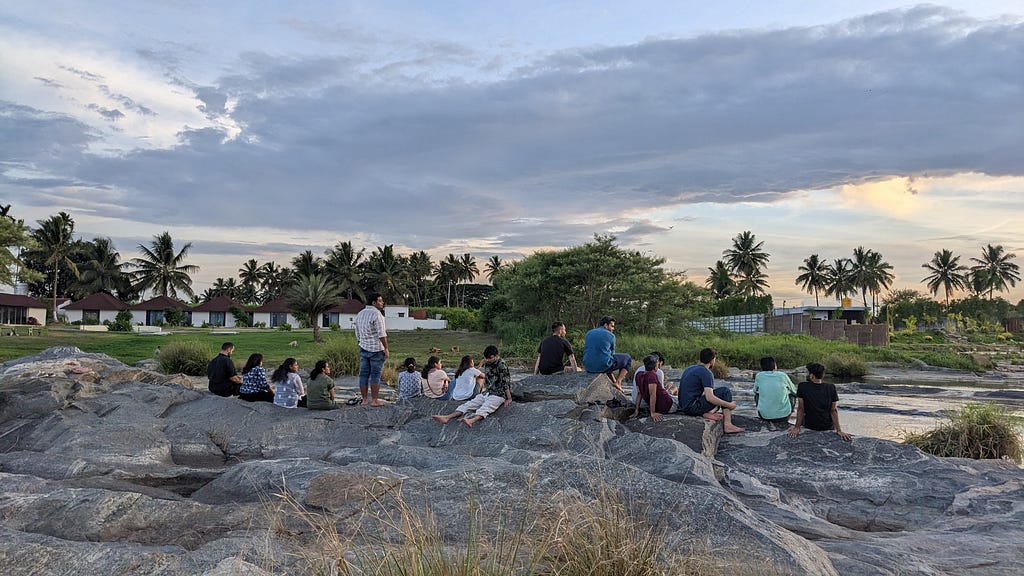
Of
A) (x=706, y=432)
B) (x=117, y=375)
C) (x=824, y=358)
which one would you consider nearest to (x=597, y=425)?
(x=706, y=432)

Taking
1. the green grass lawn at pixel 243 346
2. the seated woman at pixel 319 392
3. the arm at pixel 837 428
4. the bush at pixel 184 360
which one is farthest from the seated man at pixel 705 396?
the green grass lawn at pixel 243 346

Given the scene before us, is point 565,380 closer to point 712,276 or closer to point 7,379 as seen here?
point 7,379

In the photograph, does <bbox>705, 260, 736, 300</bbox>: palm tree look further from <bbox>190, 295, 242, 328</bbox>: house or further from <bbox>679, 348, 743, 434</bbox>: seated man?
<bbox>679, 348, 743, 434</bbox>: seated man

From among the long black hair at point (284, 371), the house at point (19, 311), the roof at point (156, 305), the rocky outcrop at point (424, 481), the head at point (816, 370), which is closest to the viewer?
the rocky outcrop at point (424, 481)

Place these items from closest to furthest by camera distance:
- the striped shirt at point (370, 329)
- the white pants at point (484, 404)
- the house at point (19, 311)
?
1. the white pants at point (484, 404)
2. the striped shirt at point (370, 329)
3. the house at point (19, 311)

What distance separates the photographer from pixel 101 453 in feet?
28.8

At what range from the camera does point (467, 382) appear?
444 inches

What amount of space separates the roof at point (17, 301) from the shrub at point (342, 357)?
141 feet

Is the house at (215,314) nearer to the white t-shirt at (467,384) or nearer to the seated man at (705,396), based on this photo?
the white t-shirt at (467,384)

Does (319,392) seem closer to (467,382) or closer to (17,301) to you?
(467,382)

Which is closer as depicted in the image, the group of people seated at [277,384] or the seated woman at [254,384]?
the group of people seated at [277,384]

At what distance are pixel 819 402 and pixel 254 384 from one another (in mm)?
9198

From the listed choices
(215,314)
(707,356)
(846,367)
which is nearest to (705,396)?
(707,356)

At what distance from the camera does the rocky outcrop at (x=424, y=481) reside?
193 inches
